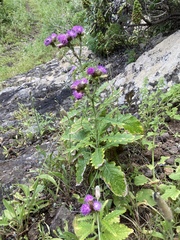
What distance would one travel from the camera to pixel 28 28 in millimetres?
8031

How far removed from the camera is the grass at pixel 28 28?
5.89 metres

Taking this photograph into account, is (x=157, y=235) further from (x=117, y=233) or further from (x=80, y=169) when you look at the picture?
(x=80, y=169)

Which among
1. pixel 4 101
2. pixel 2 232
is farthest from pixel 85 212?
pixel 4 101

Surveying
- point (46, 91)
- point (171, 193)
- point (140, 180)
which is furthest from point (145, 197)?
point (46, 91)

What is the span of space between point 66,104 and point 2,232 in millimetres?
1964

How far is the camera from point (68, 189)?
6.59 ft

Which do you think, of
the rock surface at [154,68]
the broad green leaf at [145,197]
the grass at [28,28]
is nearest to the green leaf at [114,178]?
the broad green leaf at [145,197]

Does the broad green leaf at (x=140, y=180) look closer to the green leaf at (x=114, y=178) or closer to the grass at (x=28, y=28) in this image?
the green leaf at (x=114, y=178)

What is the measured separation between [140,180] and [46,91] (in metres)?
2.67

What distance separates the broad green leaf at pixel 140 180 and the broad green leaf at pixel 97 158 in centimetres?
24

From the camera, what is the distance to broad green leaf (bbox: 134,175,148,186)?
1.77 m

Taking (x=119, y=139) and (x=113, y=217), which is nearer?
(x=113, y=217)

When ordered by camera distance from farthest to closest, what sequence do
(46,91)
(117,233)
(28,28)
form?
1. (28,28)
2. (46,91)
3. (117,233)

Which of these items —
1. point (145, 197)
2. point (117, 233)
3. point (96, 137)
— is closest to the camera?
point (117, 233)
